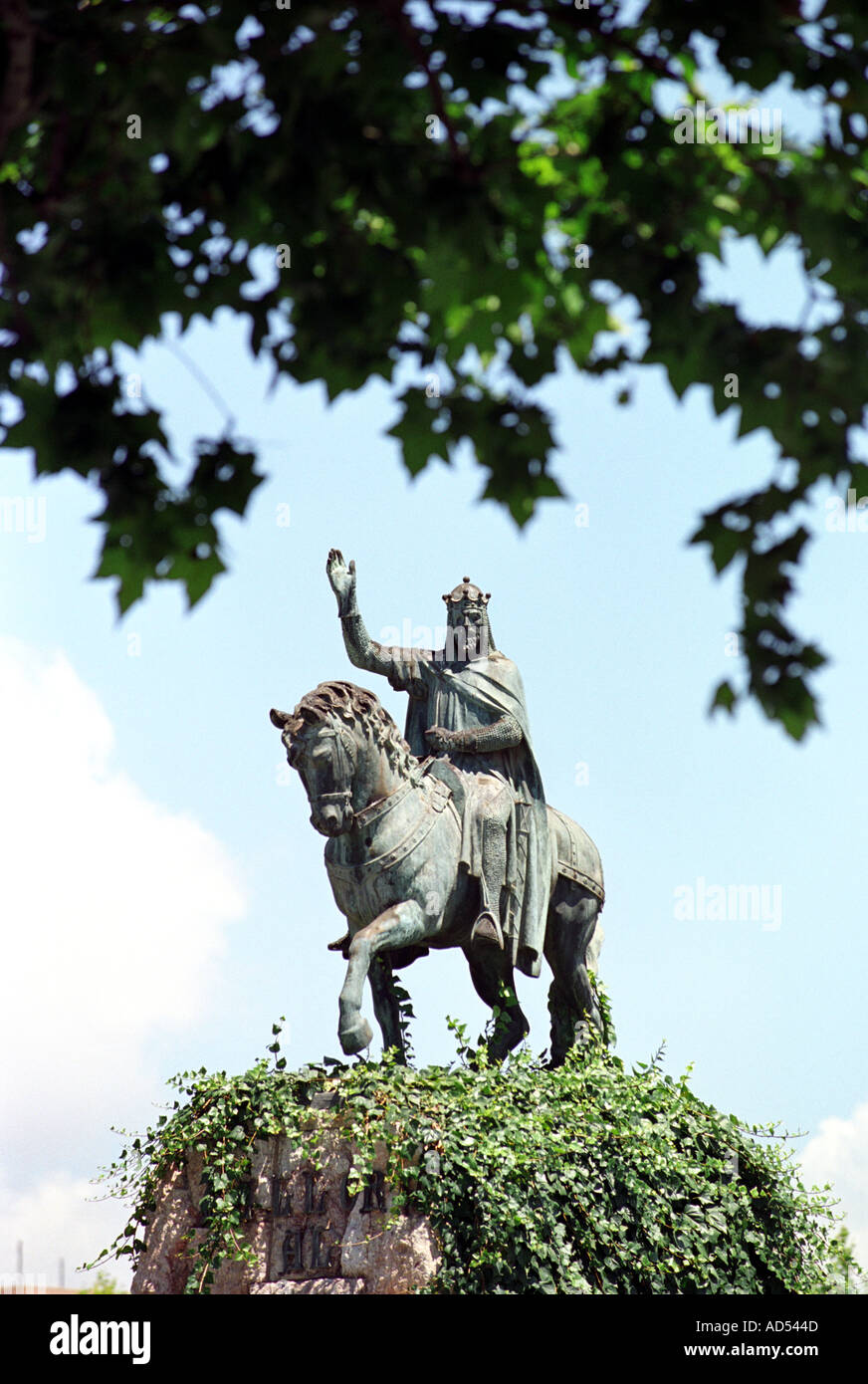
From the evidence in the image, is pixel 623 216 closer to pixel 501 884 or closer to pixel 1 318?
pixel 1 318

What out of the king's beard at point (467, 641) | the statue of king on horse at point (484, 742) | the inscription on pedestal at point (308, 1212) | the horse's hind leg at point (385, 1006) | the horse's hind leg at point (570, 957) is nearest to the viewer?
the inscription on pedestal at point (308, 1212)

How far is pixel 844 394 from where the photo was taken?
3482mm

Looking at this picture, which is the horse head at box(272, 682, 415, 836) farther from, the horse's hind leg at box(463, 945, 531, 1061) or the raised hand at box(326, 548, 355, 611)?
the horse's hind leg at box(463, 945, 531, 1061)

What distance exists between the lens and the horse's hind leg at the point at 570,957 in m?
9.74

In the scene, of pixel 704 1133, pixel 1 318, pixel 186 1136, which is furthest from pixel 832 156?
pixel 704 1133

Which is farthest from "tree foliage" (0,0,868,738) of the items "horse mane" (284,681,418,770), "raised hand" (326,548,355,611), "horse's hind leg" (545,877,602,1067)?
"horse's hind leg" (545,877,602,1067)

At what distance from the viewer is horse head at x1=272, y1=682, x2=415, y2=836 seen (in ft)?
27.1

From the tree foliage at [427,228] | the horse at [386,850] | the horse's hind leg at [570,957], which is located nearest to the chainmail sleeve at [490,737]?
the horse at [386,850]

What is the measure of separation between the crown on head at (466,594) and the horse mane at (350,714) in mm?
1168

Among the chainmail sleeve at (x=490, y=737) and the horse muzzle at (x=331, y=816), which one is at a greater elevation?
the chainmail sleeve at (x=490, y=737)

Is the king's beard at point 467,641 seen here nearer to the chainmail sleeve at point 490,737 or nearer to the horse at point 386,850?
the chainmail sleeve at point 490,737

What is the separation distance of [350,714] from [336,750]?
8.3 inches

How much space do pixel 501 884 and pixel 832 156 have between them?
233 inches
